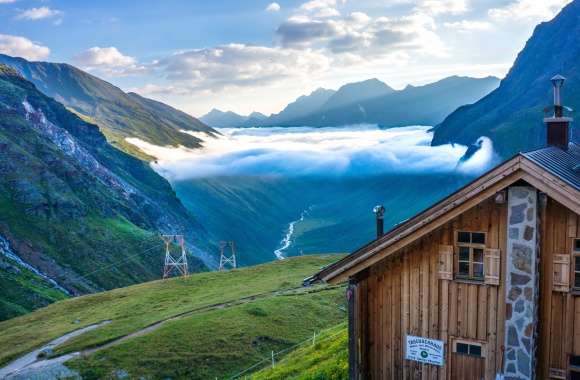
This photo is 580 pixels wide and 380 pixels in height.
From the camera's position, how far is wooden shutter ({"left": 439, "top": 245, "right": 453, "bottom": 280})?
68.3 ft

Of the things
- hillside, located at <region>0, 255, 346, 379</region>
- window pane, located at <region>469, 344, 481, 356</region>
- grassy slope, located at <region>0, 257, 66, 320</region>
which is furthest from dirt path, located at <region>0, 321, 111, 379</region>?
grassy slope, located at <region>0, 257, 66, 320</region>

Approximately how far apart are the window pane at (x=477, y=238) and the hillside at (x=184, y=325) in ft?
131

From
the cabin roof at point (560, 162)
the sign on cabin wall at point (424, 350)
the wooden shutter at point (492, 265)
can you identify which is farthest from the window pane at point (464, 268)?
the cabin roof at point (560, 162)

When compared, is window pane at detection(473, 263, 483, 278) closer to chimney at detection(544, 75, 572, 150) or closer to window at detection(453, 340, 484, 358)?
window at detection(453, 340, 484, 358)

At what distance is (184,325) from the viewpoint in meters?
66.9

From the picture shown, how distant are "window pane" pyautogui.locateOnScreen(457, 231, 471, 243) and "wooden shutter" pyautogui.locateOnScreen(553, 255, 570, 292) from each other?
3.05 meters

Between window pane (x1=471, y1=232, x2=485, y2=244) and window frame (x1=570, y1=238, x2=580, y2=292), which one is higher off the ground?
window pane (x1=471, y1=232, x2=485, y2=244)

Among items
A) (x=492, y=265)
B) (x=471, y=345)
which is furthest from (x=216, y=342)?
(x=492, y=265)

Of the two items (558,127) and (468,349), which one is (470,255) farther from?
(558,127)

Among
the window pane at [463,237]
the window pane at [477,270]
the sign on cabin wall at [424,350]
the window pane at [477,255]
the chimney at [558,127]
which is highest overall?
the chimney at [558,127]

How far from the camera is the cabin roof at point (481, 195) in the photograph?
715 inches

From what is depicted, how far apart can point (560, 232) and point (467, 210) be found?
324 cm

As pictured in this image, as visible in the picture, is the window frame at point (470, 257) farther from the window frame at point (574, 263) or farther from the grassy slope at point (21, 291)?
the grassy slope at point (21, 291)

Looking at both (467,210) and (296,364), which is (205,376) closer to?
(296,364)
